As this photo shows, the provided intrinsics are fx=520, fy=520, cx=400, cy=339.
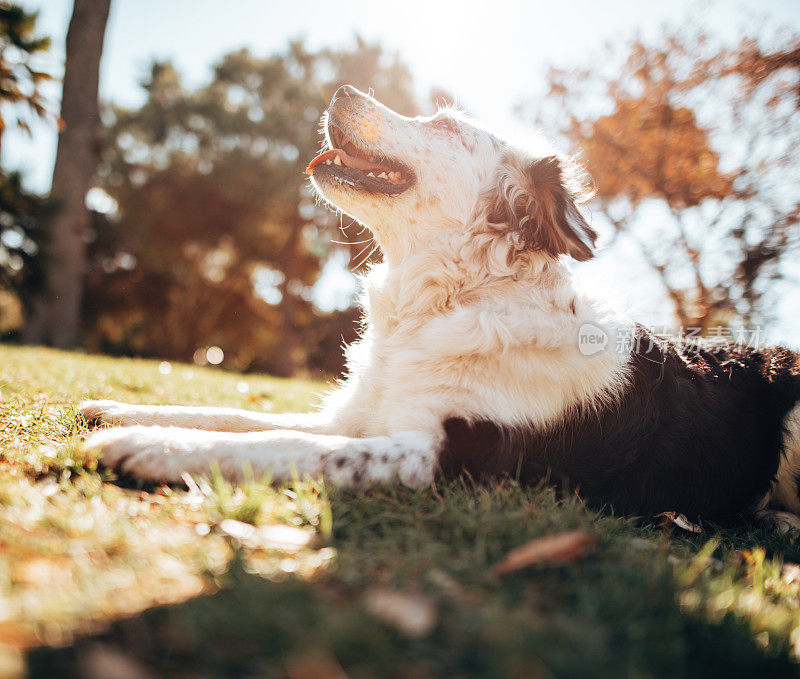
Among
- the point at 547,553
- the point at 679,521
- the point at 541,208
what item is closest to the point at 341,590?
the point at 547,553

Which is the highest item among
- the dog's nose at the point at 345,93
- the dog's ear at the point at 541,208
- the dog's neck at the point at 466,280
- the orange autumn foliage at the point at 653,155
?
the orange autumn foliage at the point at 653,155

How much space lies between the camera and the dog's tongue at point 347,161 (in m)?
3.71

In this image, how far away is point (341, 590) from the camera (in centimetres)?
135

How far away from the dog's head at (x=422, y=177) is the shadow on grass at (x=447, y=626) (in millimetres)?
2269

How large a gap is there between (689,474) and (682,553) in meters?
0.96

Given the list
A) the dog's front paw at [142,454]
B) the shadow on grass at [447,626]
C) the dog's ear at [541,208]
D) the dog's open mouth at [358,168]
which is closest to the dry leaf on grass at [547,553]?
the shadow on grass at [447,626]

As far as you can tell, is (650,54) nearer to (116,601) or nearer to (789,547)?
(789,547)

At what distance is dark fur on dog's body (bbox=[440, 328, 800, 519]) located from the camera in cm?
257

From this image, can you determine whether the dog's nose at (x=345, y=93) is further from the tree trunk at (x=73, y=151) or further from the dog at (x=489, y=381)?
the tree trunk at (x=73, y=151)

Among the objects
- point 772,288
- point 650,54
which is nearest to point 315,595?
point 772,288

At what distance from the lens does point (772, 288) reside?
39.3ft

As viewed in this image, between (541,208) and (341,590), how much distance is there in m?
2.73

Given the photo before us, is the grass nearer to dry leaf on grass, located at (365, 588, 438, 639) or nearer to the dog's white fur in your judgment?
dry leaf on grass, located at (365, 588, 438, 639)

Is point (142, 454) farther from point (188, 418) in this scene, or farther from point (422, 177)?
point (422, 177)
